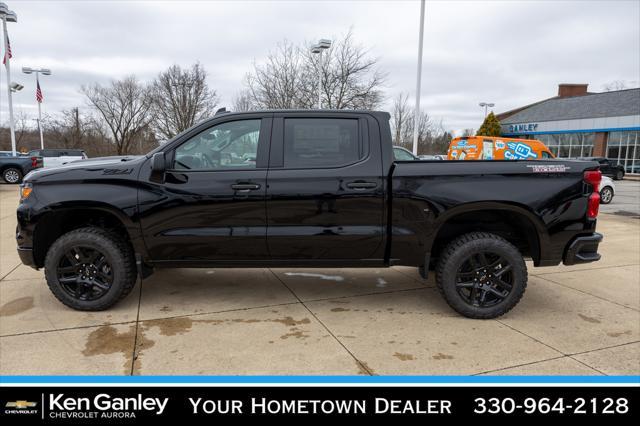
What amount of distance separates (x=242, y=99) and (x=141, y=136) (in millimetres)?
22270

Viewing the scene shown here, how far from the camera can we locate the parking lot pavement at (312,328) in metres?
3.12

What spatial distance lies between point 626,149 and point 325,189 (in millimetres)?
39561

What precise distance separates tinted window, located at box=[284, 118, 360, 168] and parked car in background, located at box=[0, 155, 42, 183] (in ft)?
58.3

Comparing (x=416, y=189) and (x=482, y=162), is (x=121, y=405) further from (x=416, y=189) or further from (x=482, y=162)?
(x=482, y=162)

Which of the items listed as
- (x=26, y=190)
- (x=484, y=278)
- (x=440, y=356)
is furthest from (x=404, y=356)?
(x=26, y=190)

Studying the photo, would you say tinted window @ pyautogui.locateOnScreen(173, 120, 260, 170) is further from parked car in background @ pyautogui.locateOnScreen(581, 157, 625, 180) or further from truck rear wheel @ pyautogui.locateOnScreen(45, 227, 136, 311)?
parked car in background @ pyautogui.locateOnScreen(581, 157, 625, 180)

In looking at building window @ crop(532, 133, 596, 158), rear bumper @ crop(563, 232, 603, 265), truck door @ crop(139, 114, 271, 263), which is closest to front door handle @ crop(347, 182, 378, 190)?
truck door @ crop(139, 114, 271, 263)

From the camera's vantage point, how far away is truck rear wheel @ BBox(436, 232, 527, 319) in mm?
3842

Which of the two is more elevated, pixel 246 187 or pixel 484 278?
pixel 246 187

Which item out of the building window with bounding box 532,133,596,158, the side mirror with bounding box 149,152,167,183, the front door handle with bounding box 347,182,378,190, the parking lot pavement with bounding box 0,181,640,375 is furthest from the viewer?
the building window with bounding box 532,133,596,158

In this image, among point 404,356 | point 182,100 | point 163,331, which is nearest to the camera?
point 404,356

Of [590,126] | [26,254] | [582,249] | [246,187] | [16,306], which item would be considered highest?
[590,126]

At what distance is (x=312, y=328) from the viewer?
12.2 feet

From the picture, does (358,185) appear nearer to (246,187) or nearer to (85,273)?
(246,187)
